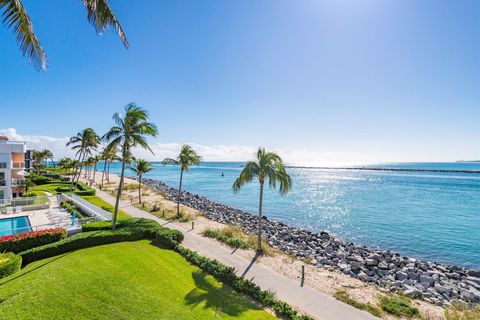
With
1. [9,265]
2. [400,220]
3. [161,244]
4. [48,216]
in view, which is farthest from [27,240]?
[400,220]

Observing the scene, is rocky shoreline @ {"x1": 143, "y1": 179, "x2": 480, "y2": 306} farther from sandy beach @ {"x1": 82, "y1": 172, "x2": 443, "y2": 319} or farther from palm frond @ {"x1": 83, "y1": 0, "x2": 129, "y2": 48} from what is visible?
palm frond @ {"x1": 83, "y1": 0, "x2": 129, "y2": 48}

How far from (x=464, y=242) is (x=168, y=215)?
99.4ft

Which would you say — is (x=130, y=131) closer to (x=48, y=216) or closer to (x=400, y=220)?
(x=48, y=216)

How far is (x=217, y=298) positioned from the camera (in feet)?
31.3

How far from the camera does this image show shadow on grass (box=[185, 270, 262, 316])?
8.84 m

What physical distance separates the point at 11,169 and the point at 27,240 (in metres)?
22.4

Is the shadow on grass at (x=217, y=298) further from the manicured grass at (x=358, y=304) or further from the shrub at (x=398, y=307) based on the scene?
the shrub at (x=398, y=307)

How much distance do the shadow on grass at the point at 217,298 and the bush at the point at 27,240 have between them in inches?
383

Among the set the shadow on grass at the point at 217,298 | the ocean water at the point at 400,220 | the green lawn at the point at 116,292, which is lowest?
the ocean water at the point at 400,220

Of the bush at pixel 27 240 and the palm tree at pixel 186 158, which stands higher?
the palm tree at pixel 186 158

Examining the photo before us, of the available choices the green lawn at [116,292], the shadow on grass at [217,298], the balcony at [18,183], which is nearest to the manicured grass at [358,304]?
the green lawn at [116,292]

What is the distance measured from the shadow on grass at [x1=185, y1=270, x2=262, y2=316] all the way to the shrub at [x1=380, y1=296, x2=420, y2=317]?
5887 mm

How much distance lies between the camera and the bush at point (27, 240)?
12938mm

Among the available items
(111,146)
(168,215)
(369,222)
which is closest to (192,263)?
(111,146)
